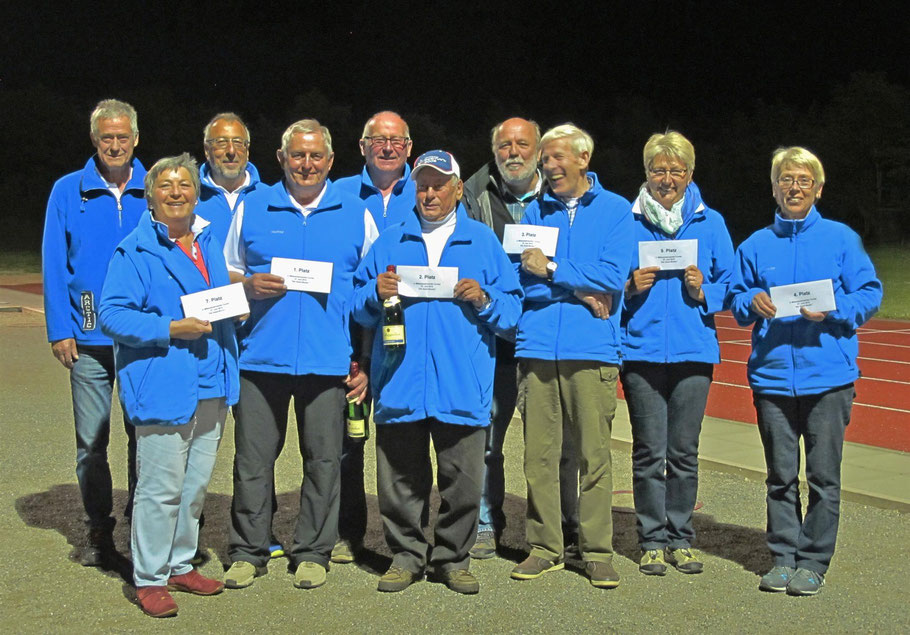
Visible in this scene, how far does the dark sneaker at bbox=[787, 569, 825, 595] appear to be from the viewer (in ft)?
16.2

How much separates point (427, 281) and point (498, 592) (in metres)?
1.47

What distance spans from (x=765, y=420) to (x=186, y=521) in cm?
275

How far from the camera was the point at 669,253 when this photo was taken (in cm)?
528

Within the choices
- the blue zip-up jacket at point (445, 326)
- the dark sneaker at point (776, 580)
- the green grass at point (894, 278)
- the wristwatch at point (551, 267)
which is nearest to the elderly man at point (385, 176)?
the blue zip-up jacket at point (445, 326)

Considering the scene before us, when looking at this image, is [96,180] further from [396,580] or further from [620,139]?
[620,139]

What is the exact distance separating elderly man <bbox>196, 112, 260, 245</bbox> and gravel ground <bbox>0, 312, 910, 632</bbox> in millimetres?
1788

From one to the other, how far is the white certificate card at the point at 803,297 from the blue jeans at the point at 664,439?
529 millimetres

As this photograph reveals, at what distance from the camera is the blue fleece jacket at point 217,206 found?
5473 millimetres

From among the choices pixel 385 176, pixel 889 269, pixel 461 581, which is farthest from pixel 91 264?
pixel 889 269

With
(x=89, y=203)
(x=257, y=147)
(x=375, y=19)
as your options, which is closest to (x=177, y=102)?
(x=257, y=147)

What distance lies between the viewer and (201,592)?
4.94 metres

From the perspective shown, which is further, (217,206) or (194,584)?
(217,206)

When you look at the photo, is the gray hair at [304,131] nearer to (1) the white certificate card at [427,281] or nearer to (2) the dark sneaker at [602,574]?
(1) the white certificate card at [427,281]

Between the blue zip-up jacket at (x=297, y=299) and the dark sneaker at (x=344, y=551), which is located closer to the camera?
the blue zip-up jacket at (x=297, y=299)
